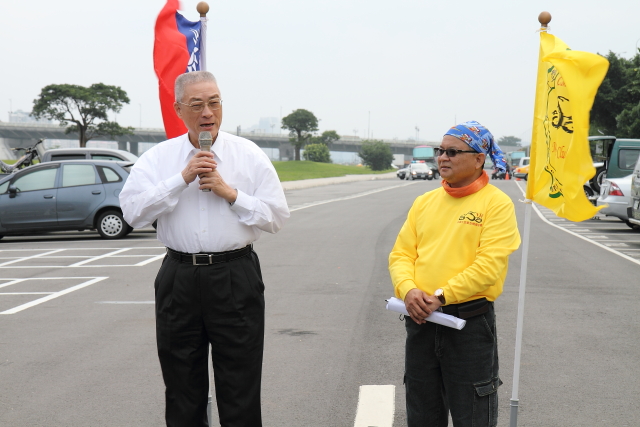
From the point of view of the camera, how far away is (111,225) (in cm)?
1518

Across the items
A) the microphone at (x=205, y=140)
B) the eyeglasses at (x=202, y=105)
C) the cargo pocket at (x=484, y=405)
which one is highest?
the eyeglasses at (x=202, y=105)

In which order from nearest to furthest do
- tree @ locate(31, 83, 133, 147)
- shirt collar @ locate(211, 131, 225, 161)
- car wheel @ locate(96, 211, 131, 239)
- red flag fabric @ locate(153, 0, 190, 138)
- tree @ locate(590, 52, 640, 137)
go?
shirt collar @ locate(211, 131, 225, 161) < red flag fabric @ locate(153, 0, 190, 138) < car wheel @ locate(96, 211, 131, 239) < tree @ locate(590, 52, 640, 137) < tree @ locate(31, 83, 133, 147)

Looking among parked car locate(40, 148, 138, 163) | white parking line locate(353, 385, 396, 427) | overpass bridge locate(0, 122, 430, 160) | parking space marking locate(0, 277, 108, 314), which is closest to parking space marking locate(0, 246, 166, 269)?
parking space marking locate(0, 277, 108, 314)

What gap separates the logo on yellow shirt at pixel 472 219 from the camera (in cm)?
328

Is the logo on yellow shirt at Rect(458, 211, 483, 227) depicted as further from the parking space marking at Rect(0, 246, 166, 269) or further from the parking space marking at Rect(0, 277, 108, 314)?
the parking space marking at Rect(0, 246, 166, 269)

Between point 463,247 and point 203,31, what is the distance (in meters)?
2.22

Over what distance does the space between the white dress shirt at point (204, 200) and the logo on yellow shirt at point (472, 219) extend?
87 centimetres

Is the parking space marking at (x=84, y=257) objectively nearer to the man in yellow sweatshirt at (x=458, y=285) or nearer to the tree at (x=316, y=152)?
the man in yellow sweatshirt at (x=458, y=285)

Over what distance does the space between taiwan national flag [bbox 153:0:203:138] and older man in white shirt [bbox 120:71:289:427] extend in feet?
2.72

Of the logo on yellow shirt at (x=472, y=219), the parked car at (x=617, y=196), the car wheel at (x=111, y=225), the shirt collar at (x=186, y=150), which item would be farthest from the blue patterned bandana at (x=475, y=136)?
the parked car at (x=617, y=196)

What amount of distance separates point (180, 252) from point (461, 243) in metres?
1.31

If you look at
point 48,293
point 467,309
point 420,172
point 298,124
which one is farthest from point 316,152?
point 467,309

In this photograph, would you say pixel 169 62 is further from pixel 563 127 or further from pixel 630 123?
pixel 630 123

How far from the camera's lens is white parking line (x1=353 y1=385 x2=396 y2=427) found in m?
4.52
